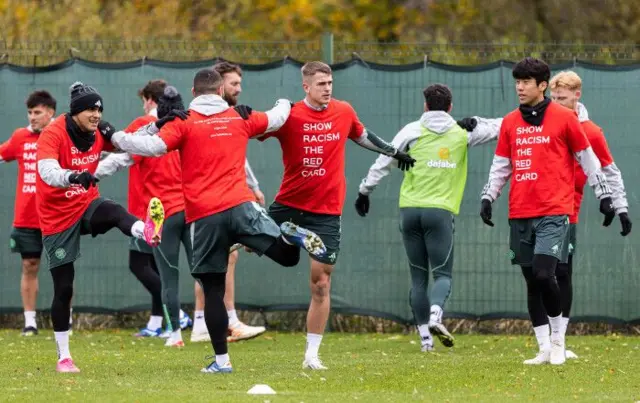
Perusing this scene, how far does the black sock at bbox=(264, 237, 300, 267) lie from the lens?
385 inches

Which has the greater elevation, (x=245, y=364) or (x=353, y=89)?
(x=353, y=89)

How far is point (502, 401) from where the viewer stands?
8.66 metres

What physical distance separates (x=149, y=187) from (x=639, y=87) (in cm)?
492

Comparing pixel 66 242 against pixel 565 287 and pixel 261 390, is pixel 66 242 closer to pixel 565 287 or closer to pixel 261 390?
pixel 261 390

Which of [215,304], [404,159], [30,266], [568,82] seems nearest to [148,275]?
[30,266]

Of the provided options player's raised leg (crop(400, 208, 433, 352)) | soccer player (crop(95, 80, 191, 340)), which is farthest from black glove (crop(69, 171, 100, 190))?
player's raised leg (crop(400, 208, 433, 352))

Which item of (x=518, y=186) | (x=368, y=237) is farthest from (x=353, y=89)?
(x=518, y=186)

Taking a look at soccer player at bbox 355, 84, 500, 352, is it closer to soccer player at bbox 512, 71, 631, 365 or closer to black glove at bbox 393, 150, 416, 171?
soccer player at bbox 512, 71, 631, 365

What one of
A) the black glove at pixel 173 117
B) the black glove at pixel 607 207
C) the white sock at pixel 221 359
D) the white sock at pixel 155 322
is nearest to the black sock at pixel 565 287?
the black glove at pixel 607 207

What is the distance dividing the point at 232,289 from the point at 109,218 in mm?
3389

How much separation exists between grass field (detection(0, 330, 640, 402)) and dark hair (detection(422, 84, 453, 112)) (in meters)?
2.08

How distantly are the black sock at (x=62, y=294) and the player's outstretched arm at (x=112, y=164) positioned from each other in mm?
831

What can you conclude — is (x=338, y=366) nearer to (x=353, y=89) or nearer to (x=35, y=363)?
(x=35, y=363)

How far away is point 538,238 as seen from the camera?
10500 millimetres
